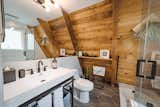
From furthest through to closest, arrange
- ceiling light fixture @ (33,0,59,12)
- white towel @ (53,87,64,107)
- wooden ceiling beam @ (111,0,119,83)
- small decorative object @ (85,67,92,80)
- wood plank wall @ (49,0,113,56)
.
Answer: small decorative object @ (85,67,92,80)
wood plank wall @ (49,0,113,56)
wooden ceiling beam @ (111,0,119,83)
ceiling light fixture @ (33,0,59,12)
white towel @ (53,87,64,107)

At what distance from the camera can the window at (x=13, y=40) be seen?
1.40 m

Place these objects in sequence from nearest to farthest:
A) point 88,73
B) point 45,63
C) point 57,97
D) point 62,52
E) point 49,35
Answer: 1. point 57,97
2. point 45,63
3. point 49,35
4. point 62,52
5. point 88,73

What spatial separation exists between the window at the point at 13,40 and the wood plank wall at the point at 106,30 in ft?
3.03

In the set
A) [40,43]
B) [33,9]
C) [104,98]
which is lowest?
[104,98]

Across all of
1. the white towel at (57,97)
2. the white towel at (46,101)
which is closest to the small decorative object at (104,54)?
the white towel at (57,97)

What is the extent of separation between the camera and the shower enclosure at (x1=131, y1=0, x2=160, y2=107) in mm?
1700

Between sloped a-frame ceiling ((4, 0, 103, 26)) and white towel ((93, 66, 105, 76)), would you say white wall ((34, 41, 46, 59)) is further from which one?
white towel ((93, 66, 105, 76))

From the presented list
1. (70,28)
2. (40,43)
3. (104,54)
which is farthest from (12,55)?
(104,54)

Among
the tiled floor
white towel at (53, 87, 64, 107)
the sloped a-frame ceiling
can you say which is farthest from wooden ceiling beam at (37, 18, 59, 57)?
the tiled floor

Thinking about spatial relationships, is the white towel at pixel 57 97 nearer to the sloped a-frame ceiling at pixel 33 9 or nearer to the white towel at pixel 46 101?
the white towel at pixel 46 101

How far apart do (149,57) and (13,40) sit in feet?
7.34

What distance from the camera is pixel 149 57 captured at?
1.76m

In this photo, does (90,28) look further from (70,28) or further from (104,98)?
(104,98)

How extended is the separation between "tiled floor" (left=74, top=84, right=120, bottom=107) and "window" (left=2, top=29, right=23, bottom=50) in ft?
5.07
